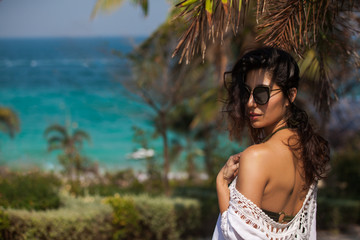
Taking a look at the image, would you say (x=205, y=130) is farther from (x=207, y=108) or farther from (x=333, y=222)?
(x=333, y=222)

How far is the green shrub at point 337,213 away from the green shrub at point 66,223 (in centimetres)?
498

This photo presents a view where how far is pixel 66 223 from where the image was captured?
5.65 metres

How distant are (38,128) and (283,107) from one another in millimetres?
42706

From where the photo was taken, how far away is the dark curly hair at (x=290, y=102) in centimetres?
209

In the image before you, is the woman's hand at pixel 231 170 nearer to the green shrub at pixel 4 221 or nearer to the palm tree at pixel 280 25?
the palm tree at pixel 280 25

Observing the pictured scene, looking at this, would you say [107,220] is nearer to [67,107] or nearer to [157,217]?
[157,217]

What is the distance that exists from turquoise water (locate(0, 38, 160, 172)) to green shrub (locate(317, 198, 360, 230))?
786 inches

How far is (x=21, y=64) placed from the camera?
6175cm

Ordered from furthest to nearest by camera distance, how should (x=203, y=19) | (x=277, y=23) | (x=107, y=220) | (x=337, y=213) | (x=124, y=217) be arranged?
1. (x=337, y=213)
2. (x=124, y=217)
3. (x=107, y=220)
4. (x=277, y=23)
5. (x=203, y=19)

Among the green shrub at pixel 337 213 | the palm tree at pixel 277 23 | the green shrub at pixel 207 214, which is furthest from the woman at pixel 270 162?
the green shrub at pixel 337 213

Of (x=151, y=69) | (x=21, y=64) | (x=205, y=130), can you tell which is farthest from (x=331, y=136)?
(x=21, y=64)

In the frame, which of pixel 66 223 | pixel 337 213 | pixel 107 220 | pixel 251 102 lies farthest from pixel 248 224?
pixel 337 213

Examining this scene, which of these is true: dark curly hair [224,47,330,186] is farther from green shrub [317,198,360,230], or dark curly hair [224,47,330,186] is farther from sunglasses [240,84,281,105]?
green shrub [317,198,360,230]

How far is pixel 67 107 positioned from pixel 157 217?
41.8 m
